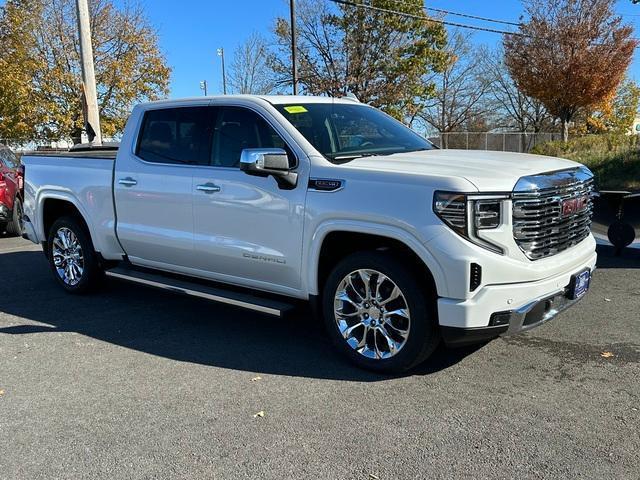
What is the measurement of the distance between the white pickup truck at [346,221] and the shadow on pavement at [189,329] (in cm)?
40

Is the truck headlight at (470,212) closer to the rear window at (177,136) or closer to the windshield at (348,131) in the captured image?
the windshield at (348,131)

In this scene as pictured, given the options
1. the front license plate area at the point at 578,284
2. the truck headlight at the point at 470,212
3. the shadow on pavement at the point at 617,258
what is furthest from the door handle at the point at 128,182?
the shadow on pavement at the point at 617,258

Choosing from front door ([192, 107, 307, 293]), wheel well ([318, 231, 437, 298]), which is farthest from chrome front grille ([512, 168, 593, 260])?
front door ([192, 107, 307, 293])

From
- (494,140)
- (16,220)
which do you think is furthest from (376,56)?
(16,220)

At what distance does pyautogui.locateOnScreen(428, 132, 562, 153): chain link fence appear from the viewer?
31.5 m

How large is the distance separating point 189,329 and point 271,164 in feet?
6.38

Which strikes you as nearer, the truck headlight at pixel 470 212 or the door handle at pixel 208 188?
the truck headlight at pixel 470 212

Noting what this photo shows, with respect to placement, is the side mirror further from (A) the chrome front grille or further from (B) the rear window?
(A) the chrome front grille

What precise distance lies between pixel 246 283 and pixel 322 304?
0.80 m

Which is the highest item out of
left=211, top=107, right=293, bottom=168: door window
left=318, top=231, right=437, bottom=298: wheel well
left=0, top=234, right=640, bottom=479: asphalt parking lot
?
left=211, top=107, right=293, bottom=168: door window

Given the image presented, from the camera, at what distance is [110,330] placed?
537 cm

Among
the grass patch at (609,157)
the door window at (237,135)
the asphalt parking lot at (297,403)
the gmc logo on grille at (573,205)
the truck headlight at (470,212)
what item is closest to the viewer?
the asphalt parking lot at (297,403)

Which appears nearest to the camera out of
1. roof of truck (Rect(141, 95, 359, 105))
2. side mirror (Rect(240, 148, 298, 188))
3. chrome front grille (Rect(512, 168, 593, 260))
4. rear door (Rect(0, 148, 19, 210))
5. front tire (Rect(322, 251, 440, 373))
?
chrome front grille (Rect(512, 168, 593, 260))

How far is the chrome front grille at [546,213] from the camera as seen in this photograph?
12.2 feet
